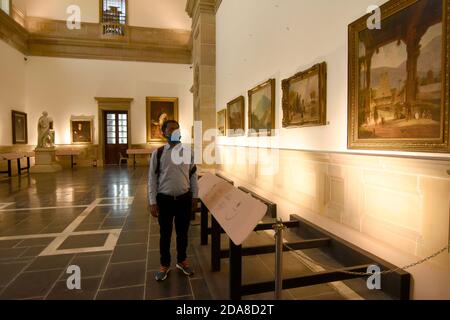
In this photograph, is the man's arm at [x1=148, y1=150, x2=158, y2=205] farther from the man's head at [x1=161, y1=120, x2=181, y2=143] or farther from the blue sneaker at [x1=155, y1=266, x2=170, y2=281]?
the blue sneaker at [x1=155, y1=266, x2=170, y2=281]

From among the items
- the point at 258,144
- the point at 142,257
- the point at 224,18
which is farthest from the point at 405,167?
the point at 224,18

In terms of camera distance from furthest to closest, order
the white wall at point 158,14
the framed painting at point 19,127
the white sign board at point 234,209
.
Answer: the white wall at point 158,14
the framed painting at point 19,127
the white sign board at point 234,209

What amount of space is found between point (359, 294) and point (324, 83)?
2757 millimetres

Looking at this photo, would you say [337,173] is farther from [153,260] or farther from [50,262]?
[50,262]

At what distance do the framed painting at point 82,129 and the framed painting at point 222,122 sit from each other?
35.8 ft

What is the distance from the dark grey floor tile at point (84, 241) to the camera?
4.63 metres

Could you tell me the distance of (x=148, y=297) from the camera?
3.11 meters

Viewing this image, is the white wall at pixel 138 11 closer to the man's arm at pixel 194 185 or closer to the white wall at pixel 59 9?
the white wall at pixel 59 9

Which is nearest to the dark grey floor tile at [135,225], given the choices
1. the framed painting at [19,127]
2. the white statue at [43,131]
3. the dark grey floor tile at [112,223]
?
the dark grey floor tile at [112,223]

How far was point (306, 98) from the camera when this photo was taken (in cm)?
467

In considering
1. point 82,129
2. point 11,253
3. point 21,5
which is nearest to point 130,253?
point 11,253

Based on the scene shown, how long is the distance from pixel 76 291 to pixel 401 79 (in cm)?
411

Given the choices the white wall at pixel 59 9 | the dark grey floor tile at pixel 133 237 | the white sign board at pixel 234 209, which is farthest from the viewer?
the white wall at pixel 59 9

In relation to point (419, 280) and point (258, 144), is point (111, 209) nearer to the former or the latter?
point (258, 144)
